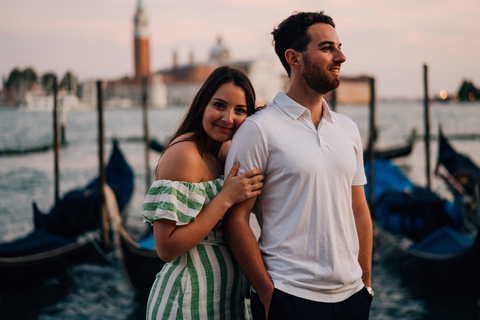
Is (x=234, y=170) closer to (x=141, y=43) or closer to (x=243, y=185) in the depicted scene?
(x=243, y=185)

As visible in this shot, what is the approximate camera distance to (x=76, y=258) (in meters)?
3.46

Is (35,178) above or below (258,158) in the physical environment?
below

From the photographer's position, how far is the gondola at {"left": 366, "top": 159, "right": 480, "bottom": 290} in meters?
2.94

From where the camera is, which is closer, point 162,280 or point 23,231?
point 162,280

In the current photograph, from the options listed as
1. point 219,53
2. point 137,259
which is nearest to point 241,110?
point 137,259

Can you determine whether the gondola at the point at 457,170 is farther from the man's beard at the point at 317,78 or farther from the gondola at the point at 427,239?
the man's beard at the point at 317,78

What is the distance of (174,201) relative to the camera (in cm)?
82

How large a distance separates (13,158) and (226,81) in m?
11.6

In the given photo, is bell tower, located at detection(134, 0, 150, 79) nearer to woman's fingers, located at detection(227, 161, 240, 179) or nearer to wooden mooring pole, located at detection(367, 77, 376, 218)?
wooden mooring pole, located at detection(367, 77, 376, 218)

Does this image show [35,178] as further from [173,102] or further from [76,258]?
[173,102]

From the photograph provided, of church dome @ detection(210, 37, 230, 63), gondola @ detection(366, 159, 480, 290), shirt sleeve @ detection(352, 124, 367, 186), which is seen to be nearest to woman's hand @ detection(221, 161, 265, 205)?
shirt sleeve @ detection(352, 124, 367, 186)

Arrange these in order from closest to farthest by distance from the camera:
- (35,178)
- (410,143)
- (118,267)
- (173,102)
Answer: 1. (118,267)
2. (410,143)
3. (35,178)
4. (173,102)

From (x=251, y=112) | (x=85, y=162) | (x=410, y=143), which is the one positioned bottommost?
(x=85, y=162)

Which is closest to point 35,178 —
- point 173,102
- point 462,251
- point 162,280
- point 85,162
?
point 85,162
